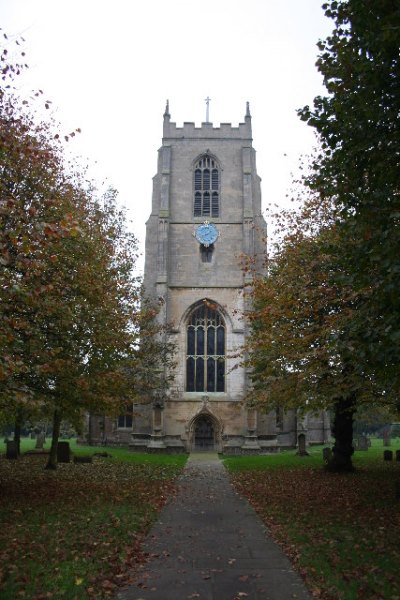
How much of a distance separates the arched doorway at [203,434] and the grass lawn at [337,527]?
54.7ft

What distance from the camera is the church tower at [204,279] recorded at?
33.6 m

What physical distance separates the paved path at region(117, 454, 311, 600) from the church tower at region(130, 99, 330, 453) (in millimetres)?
21538

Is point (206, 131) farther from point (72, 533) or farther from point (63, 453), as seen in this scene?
point (72, 533)

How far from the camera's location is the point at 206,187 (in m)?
38.3

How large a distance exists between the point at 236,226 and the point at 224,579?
31967mm

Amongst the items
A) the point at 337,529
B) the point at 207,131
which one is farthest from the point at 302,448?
the point at 207,131

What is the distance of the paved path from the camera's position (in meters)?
5.76

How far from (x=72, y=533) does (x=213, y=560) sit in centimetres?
245

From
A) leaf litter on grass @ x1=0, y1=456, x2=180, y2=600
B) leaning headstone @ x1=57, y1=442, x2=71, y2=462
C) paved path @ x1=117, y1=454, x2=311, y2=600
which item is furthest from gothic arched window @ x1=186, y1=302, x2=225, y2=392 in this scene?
paved path @ x1=117, y1=454, x2=311, y2=600

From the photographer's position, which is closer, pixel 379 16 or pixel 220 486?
pixel 379 16

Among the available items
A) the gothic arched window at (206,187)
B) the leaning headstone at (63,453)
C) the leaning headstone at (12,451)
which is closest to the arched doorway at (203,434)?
the leaning headstone at (63,453)

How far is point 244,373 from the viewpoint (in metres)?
34.0

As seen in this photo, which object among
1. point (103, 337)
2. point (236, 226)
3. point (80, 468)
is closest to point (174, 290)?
point (236, 226)

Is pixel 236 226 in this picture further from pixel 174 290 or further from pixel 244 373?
pixel 244 373
